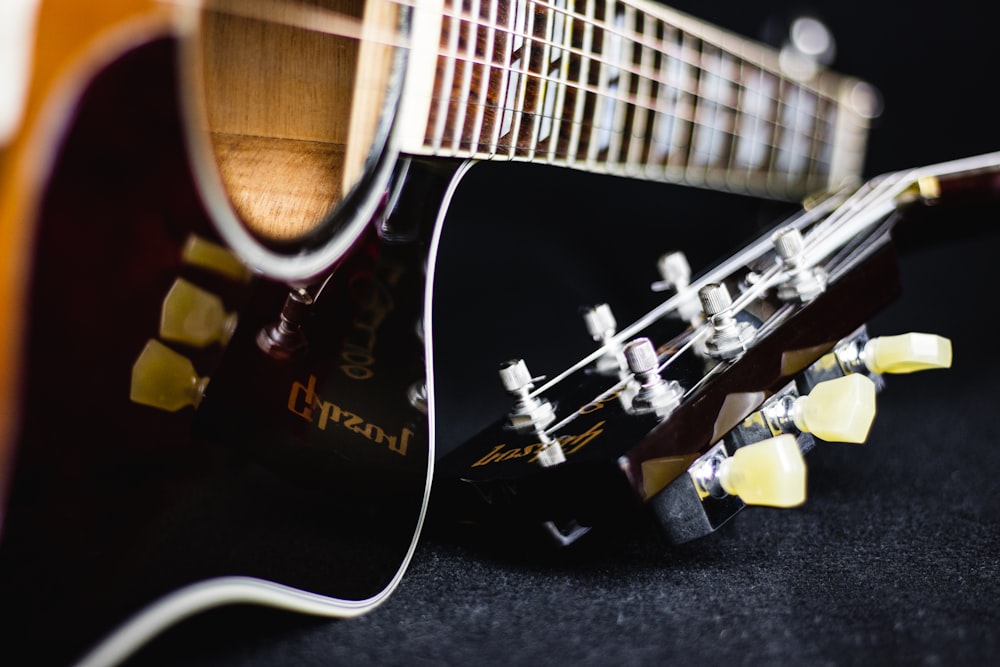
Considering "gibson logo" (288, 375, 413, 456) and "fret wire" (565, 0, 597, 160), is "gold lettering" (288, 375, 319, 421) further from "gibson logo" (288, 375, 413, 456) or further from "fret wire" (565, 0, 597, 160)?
"fret wire" (565, 0, 597, 160)

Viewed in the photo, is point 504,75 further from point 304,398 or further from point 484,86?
point 304,398

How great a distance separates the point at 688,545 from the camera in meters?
0.50

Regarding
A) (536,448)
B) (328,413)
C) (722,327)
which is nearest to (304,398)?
(328,413)

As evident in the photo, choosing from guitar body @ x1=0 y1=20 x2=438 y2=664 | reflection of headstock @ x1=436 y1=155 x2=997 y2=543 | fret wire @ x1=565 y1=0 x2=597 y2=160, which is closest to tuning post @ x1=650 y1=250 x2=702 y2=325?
reflection of headstock @ x1=436 y1=155 x2=997 y2=543

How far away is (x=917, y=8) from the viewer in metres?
1.12

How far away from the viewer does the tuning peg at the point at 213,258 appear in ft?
1.17

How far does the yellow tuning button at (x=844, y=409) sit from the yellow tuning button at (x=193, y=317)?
0.28 metres

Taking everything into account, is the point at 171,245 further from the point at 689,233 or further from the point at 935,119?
the point at 935,119

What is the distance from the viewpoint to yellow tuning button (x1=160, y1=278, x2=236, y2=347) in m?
0.35

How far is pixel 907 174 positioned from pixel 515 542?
1.26 feet

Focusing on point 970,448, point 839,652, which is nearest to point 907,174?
point 970,448

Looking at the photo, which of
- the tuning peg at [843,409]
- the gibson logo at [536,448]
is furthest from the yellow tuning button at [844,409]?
the gibson logo at [536,448]

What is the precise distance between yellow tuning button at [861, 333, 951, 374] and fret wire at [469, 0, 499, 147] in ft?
0.84

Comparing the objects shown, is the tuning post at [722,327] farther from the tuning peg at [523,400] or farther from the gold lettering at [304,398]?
the gold lettering at [304,398]
